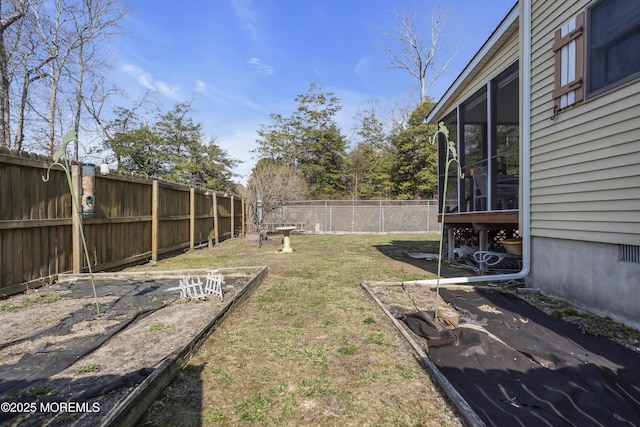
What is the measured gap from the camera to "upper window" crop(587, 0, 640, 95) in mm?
3248

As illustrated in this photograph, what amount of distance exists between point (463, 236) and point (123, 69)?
57.9 ft

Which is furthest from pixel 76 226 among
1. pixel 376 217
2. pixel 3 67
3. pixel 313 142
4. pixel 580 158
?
pixel 313 142

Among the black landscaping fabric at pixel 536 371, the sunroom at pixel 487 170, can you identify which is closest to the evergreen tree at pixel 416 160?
the sunroom at pixel 487 170

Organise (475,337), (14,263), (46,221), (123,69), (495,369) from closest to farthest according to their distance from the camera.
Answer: (495,369) < (475,337) < (14,263) < (46,221) < (123,69)

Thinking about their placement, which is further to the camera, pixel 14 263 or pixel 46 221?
pixel 46 221

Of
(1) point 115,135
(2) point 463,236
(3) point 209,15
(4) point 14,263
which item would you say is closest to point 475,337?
(4) point 14,263

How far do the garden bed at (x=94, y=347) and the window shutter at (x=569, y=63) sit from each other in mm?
4704

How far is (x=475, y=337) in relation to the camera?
8.84 feet

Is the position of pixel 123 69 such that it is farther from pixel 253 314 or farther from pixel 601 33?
pixel 601 33

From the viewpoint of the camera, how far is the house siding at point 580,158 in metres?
3.21

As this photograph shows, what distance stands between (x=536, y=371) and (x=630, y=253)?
1.96 m

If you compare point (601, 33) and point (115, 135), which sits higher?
point (115, 135)

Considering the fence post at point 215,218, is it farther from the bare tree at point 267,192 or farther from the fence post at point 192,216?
the bare tree at point 267,192

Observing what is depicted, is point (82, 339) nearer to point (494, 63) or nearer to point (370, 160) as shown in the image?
point (494, 63)
